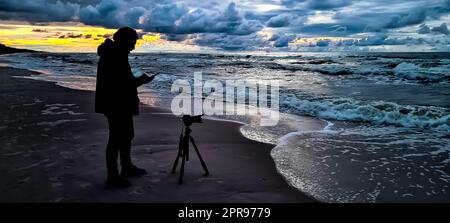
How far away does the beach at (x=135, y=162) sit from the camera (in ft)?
14.7

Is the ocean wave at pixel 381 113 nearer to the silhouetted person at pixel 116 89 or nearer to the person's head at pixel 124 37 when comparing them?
the silhouetted person at pixel 116 89

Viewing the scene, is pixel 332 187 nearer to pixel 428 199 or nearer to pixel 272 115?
pixel 428 199

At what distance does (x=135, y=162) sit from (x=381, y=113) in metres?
8.05

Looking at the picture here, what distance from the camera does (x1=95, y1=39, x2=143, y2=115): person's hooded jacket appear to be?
435cm

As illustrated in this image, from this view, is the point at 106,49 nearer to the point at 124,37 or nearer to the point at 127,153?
the point at 124,37

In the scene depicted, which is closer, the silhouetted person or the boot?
the silhouetted person

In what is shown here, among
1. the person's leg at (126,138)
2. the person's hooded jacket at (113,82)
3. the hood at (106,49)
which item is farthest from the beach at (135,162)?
the hood at (106,49)

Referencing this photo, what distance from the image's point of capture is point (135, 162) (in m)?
5.77

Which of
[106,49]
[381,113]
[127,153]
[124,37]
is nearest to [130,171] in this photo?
[127,153]

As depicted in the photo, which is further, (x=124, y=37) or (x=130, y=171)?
(x=130, y=171)

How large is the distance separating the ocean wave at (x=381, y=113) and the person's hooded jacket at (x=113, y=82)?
26.0 feet

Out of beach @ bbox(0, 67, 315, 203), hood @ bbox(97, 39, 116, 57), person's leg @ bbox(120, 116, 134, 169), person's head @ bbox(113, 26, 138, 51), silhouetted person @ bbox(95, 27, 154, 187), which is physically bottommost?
beach @ bbox(0, 67, 315, 203)

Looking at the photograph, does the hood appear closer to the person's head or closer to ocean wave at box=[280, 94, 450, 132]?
the person's head

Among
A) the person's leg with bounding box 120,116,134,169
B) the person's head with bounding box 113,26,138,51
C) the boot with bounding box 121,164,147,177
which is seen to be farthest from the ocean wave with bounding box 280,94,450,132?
the person's head with bounding box 113,26,138,51
